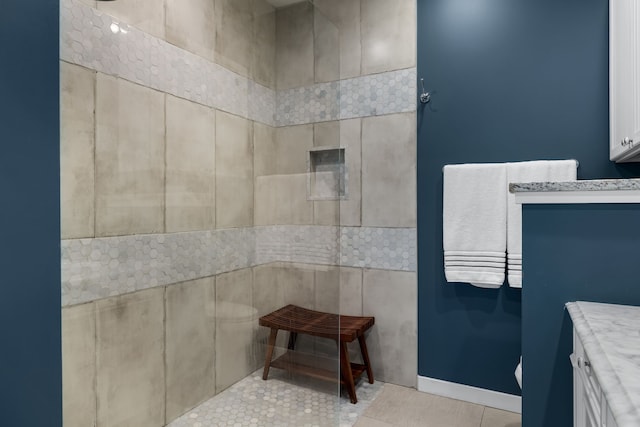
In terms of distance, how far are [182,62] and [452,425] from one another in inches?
83.0

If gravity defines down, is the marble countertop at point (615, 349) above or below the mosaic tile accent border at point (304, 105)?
below

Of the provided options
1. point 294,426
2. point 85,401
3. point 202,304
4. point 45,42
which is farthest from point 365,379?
point 45,42

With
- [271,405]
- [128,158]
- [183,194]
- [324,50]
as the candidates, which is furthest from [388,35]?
[271,405]

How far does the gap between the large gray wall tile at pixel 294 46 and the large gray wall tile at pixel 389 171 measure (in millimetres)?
671

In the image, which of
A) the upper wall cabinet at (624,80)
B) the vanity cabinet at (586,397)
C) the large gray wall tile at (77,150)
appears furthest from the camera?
the upper wall cabinet at (624,80)

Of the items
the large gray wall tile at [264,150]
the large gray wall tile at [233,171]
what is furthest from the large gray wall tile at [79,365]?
the large gray wall tile at [264,150]

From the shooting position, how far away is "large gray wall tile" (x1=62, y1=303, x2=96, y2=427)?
129 cm

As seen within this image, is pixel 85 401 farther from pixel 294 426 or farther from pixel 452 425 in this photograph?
pixel 452 425

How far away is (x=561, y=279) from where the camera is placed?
3.84 ft

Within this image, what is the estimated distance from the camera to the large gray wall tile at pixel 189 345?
5.12 feet

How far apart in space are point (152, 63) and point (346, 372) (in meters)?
1.76

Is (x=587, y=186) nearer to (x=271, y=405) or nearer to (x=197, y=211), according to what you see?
(x=197, y=211)

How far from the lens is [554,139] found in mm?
1944

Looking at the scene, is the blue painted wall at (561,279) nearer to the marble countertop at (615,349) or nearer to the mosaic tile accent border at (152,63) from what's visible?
the marble countertop at (615,349)
